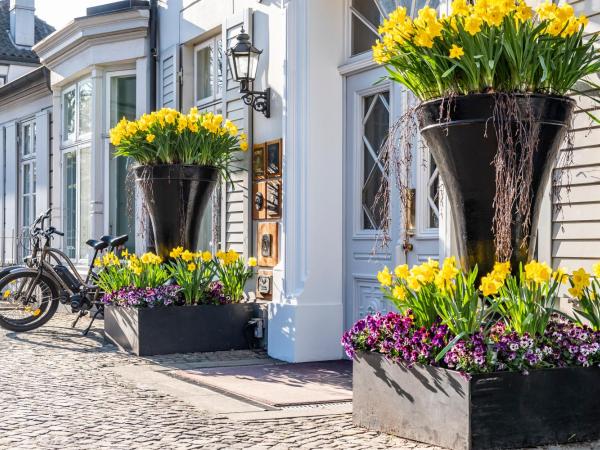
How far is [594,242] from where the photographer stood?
466 cm

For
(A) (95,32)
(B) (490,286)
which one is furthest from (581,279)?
(A) (95,32)

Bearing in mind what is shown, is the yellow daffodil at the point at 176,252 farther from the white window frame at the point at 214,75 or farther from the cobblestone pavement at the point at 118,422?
the white window frame at the point at 214,75

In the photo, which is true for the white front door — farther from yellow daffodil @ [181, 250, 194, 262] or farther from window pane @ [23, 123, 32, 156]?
window pane @ [23, 123, 32, 156]

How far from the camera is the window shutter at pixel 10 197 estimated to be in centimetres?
1515

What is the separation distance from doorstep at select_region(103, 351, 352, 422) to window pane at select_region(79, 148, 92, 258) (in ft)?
15.3

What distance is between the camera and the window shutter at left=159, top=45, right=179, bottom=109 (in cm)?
947

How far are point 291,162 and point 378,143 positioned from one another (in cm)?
71

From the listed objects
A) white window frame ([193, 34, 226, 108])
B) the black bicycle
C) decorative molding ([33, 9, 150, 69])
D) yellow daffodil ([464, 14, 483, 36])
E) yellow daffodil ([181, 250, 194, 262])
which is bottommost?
the black bicycle

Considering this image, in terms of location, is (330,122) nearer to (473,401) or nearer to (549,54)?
(549,54)

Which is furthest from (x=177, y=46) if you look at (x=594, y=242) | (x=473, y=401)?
(x=473, y=401)

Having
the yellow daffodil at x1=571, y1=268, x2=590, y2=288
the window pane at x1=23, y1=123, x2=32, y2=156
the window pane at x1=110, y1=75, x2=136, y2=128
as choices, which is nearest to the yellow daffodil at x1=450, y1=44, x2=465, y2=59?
the yellow daffodil at x1=571, y1=268, x2=590, y2=288

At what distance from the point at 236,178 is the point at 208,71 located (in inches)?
60.7

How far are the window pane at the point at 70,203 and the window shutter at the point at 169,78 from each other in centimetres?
243

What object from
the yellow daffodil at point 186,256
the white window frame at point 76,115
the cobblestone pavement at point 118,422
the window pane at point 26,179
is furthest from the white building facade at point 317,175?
the window pane at point 26,179
